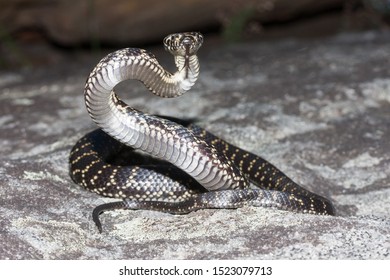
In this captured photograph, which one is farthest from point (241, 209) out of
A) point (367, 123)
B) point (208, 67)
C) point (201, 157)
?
point (208, 67)

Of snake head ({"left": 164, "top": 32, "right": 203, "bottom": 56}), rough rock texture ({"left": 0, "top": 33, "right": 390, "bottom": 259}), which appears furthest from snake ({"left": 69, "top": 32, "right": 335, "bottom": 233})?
rough rock texture ({"left": 0, "top": 33, "right": 390, "bottom": 259})

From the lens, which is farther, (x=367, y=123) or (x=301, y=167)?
(x=367, y=123)

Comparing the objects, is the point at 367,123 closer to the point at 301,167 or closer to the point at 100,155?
the point at 301,167

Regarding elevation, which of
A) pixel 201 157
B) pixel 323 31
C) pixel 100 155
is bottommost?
pixel 323 31

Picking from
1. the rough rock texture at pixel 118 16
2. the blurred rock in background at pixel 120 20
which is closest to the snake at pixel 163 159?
the blurred rock in background at pixel 120 20

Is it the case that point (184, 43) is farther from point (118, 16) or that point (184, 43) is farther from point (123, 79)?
point (118, 16)

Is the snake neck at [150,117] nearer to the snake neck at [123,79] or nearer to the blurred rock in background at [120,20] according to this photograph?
the snake neck at [123,79]
